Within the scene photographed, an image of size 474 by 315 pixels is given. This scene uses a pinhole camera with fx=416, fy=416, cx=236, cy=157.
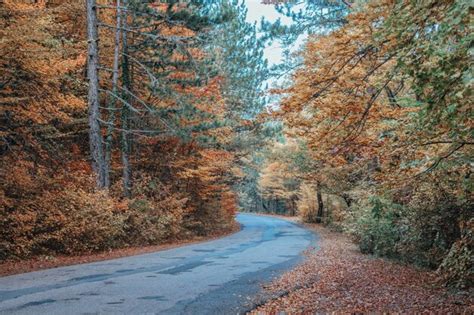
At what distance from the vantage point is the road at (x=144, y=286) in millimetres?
7023

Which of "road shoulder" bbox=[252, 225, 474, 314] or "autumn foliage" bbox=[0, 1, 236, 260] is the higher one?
"autumn foliage" bbox=[0, 1, 236, 260]

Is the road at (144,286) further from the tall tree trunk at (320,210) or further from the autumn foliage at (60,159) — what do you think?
the tall tree trunk at (320,210)

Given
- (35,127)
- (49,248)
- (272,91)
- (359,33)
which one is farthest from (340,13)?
(49,248)

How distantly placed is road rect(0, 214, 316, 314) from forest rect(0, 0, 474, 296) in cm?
315

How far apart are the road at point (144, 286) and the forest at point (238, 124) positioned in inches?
124

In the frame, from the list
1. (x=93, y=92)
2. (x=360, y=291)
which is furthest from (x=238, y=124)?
(x=360, y=291)

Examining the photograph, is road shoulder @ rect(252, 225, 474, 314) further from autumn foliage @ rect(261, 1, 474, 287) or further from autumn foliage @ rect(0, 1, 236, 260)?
autumn foliage @ rect(0, 1, 236, 260)

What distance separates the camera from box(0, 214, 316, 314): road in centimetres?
702

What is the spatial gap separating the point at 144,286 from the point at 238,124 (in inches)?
564

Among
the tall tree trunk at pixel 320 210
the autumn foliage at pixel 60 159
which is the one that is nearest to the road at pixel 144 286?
the autumn foliage at pixel 60 159

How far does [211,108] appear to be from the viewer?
869 inches

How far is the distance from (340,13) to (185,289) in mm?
10617

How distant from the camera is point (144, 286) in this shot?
28.9 ft

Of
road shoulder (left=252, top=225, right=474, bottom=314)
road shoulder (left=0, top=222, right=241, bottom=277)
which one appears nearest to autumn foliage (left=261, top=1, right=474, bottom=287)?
road shoulder (left=252, top=225, right=474, bottom=314)
